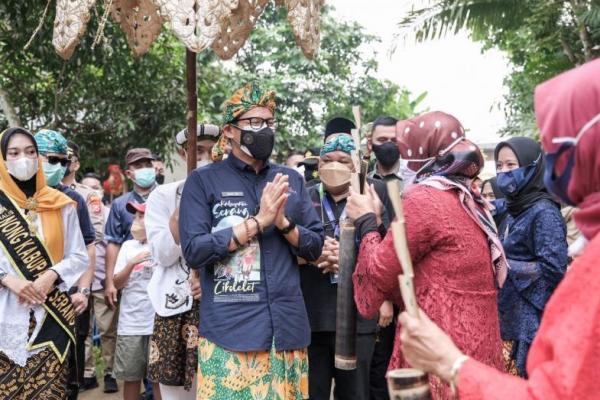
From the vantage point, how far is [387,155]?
17.4 ft

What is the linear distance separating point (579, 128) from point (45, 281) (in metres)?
3.41

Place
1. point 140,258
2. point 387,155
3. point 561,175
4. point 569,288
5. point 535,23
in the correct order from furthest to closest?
point 535,23 → point 140,258 → point 387,155 → point 561,175 → point 569,288

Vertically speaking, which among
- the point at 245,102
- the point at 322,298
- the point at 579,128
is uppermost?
the point at 245,102

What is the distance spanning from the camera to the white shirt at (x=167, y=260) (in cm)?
442

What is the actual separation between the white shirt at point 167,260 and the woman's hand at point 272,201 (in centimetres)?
109

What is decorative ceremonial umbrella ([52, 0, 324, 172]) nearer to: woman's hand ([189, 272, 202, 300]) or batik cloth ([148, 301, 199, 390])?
woman's hand ([189, 272, 202, 300])

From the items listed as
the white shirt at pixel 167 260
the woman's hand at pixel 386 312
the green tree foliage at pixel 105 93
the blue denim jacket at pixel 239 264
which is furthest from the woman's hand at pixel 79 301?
the green tree foliage at pixel 105 93

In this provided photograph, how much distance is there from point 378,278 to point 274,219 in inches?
29.8

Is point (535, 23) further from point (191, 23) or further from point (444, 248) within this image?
point (444, 248)

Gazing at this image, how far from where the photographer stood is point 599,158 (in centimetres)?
167

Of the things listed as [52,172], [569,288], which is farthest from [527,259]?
[52,172]

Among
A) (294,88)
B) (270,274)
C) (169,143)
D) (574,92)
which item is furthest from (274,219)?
(294,88)

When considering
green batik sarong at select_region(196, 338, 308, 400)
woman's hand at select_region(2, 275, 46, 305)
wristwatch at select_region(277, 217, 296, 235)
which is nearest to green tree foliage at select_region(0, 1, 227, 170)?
woman's hand at select_region(2, 275, 46, 305)

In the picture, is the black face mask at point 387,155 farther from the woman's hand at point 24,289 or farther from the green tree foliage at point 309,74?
the green tree foliage at point 309,74
